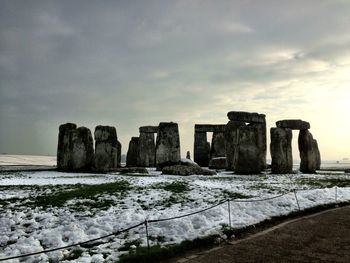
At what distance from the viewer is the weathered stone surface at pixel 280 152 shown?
1110 inches

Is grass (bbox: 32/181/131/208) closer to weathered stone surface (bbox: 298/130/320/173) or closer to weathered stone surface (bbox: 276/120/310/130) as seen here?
weathered stone surface (bbox: 276/120/310/130)

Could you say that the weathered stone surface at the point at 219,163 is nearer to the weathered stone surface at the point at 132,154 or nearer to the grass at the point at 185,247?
the weathered stone surface at the point at 132,154

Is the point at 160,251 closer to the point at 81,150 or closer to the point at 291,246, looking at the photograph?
the point at 291,246

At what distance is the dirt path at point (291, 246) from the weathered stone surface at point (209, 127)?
101ft

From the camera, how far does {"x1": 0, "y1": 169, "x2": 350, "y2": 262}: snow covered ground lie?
8.84 meters

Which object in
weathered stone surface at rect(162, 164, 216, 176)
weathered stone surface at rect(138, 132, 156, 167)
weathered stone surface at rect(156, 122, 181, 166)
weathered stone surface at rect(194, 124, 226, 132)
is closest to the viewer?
weathered stone surface at rect(162, 164, 216, 176)

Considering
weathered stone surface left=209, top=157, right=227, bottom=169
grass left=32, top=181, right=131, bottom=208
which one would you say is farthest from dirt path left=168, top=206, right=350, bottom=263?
weathered stone surface left=209, top=157, right=227, bottom=169

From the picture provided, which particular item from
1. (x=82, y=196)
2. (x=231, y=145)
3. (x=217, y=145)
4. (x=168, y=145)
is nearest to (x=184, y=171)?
(x=168, y=145)

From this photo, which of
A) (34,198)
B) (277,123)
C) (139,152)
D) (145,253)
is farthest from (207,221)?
(139,152)

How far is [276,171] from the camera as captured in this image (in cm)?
2820

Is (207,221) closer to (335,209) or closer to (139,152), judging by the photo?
(335,209)

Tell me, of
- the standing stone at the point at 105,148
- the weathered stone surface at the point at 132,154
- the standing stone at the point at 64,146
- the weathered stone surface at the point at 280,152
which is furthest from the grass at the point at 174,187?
the weathered stone surface at the point at 132,154

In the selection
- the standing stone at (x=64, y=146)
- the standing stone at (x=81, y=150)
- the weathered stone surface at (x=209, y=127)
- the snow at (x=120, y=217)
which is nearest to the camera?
the snow at (x=120, y=217)

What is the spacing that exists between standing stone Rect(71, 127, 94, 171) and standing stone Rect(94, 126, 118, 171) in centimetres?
62
